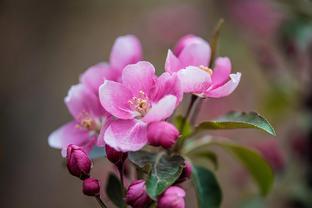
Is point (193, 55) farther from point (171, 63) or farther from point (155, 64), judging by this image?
point (155, 64)

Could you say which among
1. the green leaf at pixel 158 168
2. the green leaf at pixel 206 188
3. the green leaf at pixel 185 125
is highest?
the green leaf at pixel 185 125

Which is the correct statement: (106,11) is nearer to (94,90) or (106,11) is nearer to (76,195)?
(76,195)

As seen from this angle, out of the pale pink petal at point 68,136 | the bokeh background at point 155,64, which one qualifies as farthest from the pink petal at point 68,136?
the bokeh background at point 155,64

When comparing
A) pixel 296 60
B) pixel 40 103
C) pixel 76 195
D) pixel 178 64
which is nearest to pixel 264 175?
pixel 178 64

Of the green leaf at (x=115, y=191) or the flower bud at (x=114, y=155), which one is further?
the green leaf at (x=115, y=191)

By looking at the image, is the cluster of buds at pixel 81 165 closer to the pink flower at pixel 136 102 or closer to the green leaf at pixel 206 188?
the pink flower at pixel 136 102

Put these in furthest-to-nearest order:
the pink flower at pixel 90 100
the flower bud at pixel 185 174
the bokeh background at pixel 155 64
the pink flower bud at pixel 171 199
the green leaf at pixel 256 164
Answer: the bokeh background at pixel 155 64 < the green leaf at pixel 256 164 < the pink flower at pixel 90 100 < the flower bud at pixel 185 174 < the pink flower bud at pixel 171 199

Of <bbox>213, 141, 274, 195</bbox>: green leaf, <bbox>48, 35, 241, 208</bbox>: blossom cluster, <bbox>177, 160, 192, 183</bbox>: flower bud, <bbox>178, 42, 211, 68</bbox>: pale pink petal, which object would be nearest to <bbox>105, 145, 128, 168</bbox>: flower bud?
<bbox>48, 35, 241, 208</bbox>: blossom cluster
